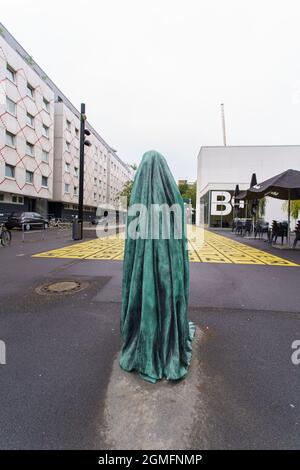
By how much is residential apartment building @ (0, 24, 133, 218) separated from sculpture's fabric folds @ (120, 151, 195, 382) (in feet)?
73.9

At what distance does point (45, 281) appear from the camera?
228 inches

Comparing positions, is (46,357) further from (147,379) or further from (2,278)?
(2,278)

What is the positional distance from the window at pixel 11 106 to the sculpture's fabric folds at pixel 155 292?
24908mm

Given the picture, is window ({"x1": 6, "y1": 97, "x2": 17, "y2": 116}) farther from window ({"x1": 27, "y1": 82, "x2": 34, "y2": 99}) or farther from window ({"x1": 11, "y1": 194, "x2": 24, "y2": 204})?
window ({"x1": 11, "y1": 194, "x2": 24, "y2": 204})

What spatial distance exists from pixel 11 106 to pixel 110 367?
87.0 feet

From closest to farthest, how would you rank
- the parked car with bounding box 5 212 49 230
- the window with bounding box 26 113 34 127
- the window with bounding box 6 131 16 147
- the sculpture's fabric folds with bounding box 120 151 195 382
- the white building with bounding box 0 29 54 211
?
the sculpture's fabric folds with bounding box 120 151 195 382, the parked car with bounding box 5 212 49 230, the white building with bounding box 0 29 54 211, the window with bounding box 6 131 16 147, the window with bounding box 26 113 34 127

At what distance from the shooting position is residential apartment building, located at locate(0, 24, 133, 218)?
21.9 m

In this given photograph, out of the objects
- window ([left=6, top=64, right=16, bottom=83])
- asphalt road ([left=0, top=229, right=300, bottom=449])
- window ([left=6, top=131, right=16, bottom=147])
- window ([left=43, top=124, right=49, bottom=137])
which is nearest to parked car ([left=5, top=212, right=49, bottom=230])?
window ([left=6, top=131, right=16, bottom=147])

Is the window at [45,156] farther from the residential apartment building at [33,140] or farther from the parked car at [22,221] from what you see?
the parked car at [22,221]

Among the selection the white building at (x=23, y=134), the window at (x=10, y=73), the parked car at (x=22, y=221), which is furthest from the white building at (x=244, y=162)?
the window at (x=10, y=73)

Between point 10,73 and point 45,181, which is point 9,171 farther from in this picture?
point 10,73

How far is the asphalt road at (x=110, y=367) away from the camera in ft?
5.92

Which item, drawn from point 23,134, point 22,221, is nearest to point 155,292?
point 22,221
